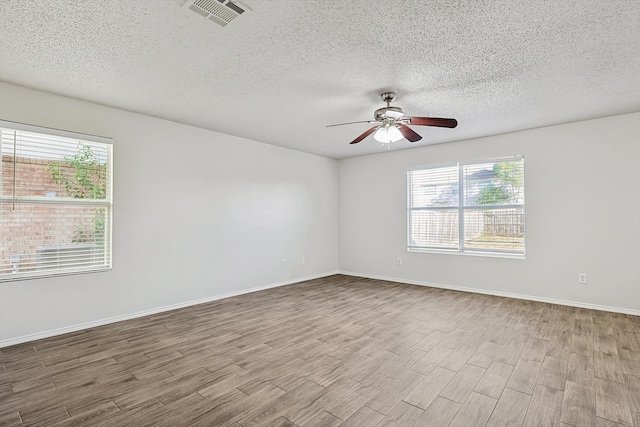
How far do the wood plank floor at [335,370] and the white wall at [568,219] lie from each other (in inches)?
19.7

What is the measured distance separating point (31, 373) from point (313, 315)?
2658 millimetres

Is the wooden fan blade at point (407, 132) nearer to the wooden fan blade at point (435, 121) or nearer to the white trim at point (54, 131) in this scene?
the wooden fan blade at point (435, 121)

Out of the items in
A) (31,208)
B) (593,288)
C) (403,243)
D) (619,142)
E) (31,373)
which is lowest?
(31,373)

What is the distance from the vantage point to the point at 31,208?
3.18 metres

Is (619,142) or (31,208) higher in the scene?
(619,142)

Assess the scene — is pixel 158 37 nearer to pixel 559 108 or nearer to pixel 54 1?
pixel 54 1

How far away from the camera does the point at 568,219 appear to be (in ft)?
14.1

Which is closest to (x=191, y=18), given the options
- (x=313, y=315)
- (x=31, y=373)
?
(x=31, y=373)

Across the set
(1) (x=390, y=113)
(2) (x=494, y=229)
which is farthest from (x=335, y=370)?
(2) (x=494, y=229)

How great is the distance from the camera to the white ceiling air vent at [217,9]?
74.7 inches

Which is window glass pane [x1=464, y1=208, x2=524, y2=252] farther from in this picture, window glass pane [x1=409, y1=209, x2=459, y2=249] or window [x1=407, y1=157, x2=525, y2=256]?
window glass pane [x1=409, y1=209, x2=459, y2=249]

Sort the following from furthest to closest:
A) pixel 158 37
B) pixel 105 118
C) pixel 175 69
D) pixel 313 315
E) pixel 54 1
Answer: pixel 313 315, pixel 105 118, pixel 175 69, pixel 158 37, pixel 54 1

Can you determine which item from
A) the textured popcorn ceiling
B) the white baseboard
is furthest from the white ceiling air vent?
the white baseboard

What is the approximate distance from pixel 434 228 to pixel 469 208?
695mm
